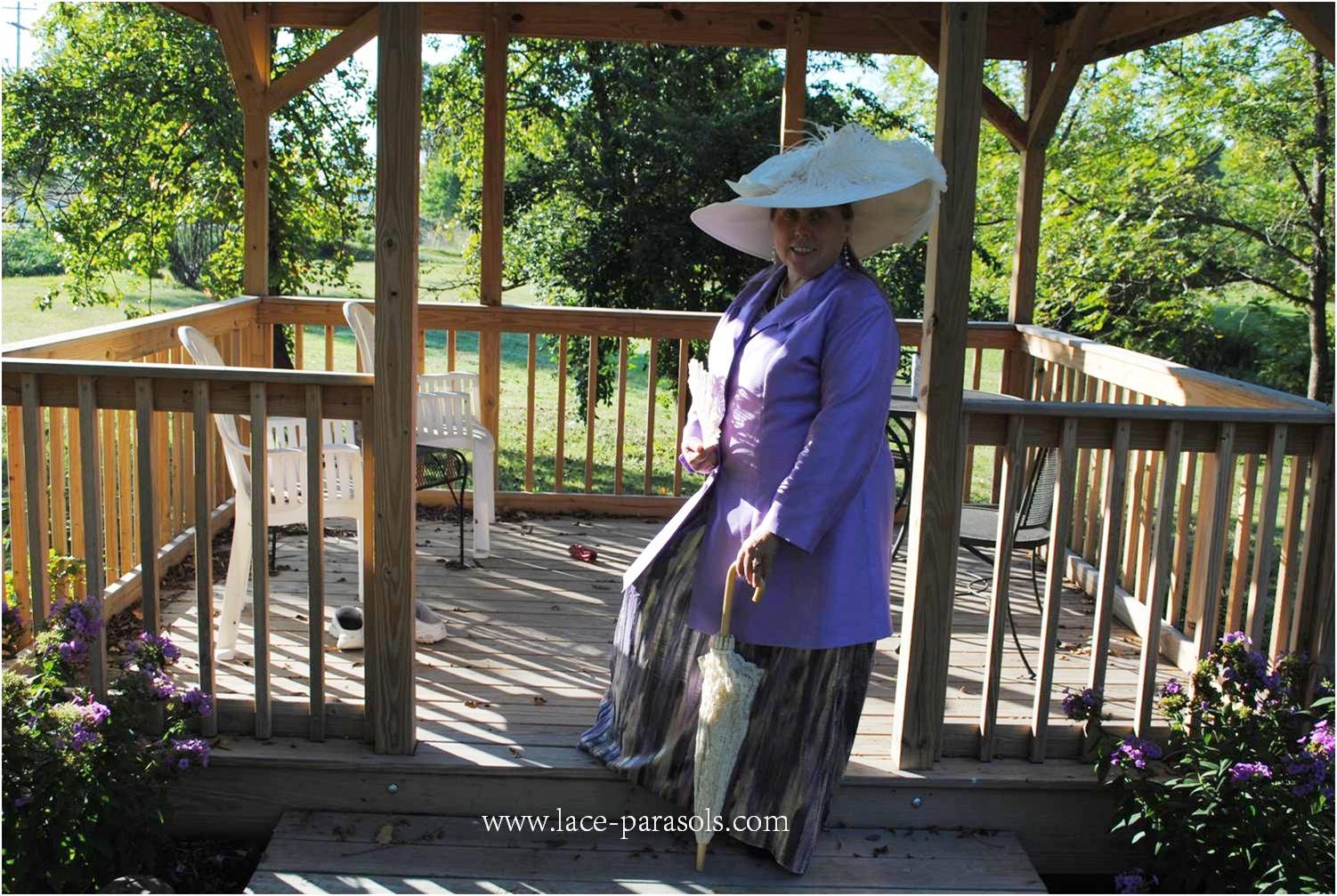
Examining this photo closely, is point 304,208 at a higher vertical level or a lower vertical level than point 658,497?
higher

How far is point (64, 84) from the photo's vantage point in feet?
30.0

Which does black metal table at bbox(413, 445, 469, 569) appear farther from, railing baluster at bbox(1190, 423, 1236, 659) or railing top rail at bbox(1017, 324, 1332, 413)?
railing baluster at bbox(1190, 423, 1236, 659)

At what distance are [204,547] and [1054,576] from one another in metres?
2.28

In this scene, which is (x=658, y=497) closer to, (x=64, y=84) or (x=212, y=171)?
(x=212, y=171)

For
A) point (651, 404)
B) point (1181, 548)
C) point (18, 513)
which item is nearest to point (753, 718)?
point (1181, 548)

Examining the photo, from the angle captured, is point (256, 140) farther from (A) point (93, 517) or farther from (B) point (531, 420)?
(A) point (93, 517)

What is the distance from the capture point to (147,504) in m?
3.26

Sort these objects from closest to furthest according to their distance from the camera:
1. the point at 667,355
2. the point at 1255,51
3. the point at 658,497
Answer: the point at 658,497 < the point at 1255,51 < the point at 667,355

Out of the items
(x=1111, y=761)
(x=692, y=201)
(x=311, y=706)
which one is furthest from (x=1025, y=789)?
(x=692, y=201)

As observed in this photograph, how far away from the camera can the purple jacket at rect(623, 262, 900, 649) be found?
8.84ft

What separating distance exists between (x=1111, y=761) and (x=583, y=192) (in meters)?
7.66

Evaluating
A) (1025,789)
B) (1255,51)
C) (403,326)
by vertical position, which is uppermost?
(1255,51)

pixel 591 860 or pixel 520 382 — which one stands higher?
pixel 520 382

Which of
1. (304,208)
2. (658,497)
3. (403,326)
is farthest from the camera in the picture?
(304,208)
